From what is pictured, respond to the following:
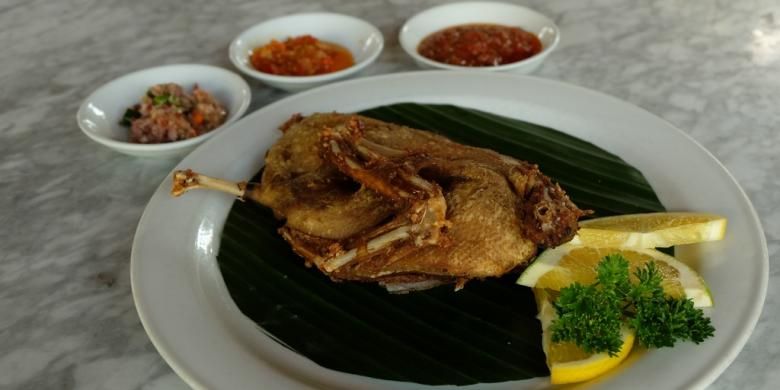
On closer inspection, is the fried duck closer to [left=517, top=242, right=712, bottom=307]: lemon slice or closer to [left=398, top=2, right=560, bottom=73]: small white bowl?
[left=517, top=242, right=712, bottom=307]: lemon slice

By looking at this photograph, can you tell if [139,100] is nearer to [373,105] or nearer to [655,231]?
[373,105]

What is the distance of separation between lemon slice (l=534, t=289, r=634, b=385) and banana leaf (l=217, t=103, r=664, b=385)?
0.08m

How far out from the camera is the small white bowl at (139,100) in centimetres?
273

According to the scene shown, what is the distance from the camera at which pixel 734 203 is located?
2189 mm

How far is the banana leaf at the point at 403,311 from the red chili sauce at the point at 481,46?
0.92 m

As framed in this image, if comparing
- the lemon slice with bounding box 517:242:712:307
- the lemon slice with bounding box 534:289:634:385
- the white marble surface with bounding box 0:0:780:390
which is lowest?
the white marble surface with bounding box 0:0:780:390

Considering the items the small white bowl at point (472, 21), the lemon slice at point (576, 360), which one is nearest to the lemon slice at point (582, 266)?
the lemon slice at point (576, 360)

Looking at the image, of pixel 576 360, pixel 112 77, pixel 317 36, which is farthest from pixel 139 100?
pixel 576 360

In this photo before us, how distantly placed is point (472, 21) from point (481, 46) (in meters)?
0.41

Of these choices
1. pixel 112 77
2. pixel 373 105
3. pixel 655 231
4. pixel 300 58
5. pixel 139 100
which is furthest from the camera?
pixel 112 77

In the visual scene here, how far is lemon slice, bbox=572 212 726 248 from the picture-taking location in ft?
6.72

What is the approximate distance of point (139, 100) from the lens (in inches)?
122

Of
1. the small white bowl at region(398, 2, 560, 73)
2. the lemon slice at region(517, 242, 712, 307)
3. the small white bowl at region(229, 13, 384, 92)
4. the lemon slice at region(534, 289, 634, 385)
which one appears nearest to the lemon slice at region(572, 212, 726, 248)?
the lemon slice at region(517, 242, 712, 307)

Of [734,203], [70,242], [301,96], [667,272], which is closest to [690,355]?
[667,272]
